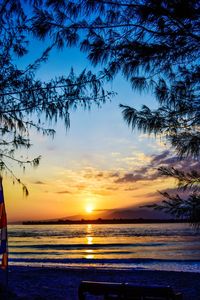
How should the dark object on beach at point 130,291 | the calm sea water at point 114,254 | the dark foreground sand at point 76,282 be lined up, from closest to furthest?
the dark object on beach at point 130,291
the dark foreground sand at point 76,282
the calm sea water at point 114,254

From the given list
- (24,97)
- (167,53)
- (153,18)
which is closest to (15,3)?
(24,97)

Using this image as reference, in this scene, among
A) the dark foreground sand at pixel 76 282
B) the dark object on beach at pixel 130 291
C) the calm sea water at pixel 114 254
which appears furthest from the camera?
the calm sea water at pixel 114 254

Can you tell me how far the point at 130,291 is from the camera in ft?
13.4

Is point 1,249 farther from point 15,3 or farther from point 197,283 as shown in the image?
point 197,283

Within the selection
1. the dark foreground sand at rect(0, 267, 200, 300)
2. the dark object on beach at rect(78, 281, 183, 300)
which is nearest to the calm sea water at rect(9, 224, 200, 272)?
the dark object on beach at rect(78, 281, 183, 300)

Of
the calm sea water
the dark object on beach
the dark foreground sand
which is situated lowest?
the calm sea water

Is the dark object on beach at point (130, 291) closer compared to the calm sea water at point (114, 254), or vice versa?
the dark object on beach at point (130, 291)

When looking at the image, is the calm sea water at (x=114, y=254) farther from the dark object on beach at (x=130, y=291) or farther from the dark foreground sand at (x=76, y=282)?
the dark foreground sand at (x=76, y=282)

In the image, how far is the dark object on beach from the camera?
3.90 metres

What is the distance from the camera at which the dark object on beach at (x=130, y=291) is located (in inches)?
153

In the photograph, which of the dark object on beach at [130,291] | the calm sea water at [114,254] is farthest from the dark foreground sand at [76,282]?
the calm sea water at [114,254]

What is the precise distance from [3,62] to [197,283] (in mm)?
9237

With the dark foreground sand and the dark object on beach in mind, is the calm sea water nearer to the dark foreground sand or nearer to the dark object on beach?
the dark object on beach

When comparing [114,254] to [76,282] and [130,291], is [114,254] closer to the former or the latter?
[76,282]
